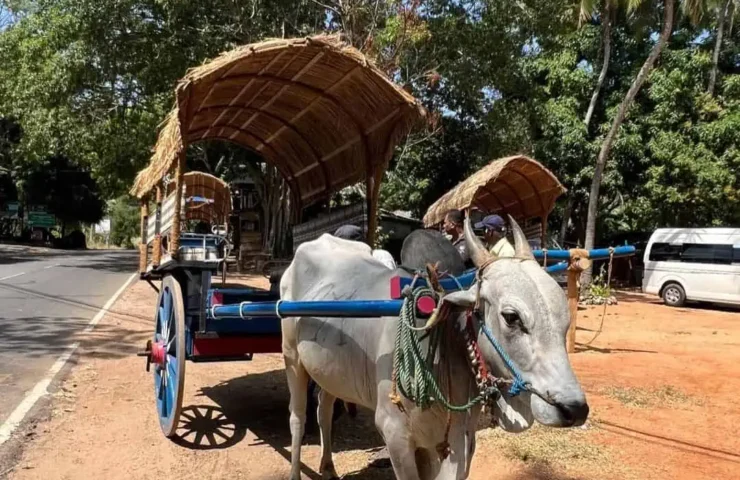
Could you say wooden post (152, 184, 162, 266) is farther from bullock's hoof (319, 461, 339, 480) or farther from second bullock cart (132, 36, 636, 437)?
bullock's hoof (319, 461, 339, 480)

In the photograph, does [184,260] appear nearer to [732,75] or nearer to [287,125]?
[287,125]

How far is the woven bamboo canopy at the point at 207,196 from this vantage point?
1153 cm

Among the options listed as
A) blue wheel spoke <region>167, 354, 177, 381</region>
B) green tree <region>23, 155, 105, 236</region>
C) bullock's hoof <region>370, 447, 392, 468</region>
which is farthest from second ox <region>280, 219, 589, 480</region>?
green tree <region>23, 155, 105, 236</region>

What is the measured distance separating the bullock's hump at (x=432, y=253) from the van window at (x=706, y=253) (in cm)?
1572

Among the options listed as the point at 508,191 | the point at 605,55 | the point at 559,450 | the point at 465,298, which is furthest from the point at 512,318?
the point at 605,55

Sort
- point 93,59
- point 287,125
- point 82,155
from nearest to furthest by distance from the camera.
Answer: point 287,125
point 93,59
point 82,155

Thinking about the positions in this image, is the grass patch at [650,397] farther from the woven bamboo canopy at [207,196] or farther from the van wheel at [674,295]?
the van wheel at [674,295]

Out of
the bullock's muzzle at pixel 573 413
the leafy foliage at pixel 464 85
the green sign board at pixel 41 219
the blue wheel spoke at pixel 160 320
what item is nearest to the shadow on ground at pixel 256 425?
the blue wheel spoke at pixel 160 320

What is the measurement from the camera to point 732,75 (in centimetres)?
1995

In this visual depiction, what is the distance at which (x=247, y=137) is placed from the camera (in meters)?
7.24

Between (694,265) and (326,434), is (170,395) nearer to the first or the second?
(326,434)

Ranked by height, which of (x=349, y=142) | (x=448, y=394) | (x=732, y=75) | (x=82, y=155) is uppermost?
(x=732, y=75)

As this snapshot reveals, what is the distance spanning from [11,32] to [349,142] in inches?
739

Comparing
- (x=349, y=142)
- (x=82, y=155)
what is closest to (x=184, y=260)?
(x=349, y=142)
